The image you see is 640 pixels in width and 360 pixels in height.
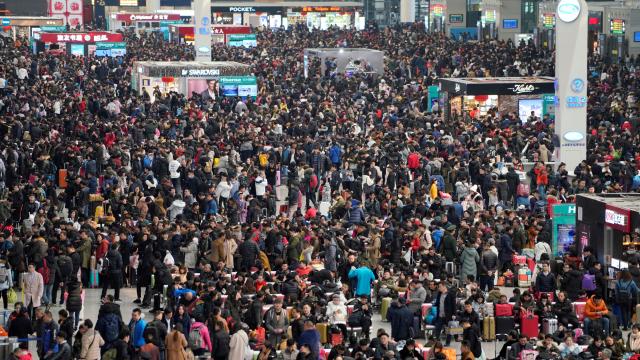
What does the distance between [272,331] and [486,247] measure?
5767mm

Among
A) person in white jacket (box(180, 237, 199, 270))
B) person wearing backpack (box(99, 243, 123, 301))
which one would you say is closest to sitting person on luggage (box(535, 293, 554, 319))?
person in white jacket (box(180, 237, 199, 270))

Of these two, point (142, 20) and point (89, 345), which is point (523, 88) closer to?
point (89, 345)

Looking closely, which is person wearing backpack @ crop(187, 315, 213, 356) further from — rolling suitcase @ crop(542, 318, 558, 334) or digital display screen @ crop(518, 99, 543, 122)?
digital display screen @ crop(518, 99, 543, 122)

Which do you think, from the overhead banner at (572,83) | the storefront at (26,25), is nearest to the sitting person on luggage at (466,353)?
the overhead banner at (572,83)

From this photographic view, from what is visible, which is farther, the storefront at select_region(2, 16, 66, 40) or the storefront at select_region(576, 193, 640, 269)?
the storefront at select_region(2, 16, 66, 40)

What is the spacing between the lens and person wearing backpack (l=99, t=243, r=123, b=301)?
85.9ft

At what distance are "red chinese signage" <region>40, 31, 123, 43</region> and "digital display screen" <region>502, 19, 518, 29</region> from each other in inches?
787

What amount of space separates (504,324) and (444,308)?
0.89m

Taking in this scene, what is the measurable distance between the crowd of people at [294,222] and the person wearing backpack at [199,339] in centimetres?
2

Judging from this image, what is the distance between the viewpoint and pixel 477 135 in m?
41.1

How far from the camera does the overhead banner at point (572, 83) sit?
126 feet

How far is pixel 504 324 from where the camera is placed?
76.6 ft

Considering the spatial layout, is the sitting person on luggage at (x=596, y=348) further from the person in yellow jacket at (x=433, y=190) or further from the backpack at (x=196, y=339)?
the person in yellow jacket at (x=433, y=190)

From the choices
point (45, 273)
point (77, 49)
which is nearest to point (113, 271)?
point (45, 273)
